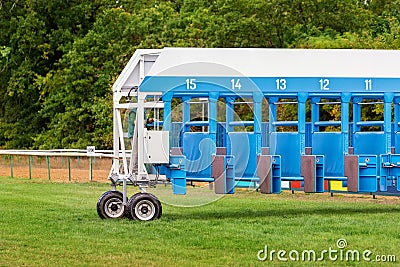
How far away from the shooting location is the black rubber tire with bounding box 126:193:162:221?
1708cm

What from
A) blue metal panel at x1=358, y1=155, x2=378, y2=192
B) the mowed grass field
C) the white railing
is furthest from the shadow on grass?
the white railing

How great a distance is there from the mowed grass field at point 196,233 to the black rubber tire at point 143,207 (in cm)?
18

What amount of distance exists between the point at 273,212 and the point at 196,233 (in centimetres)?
428

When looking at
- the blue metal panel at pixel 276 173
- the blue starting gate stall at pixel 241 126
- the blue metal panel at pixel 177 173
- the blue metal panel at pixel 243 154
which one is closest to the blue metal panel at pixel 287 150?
the blue starting gate stall at pixel 241 126

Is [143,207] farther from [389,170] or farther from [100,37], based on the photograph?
[100,37]

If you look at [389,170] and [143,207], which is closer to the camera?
[143,207]

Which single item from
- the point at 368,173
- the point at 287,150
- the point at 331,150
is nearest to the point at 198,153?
the point at 287,150

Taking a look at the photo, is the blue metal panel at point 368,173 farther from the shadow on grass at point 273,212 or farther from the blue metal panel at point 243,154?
the blue metal panel at point 243,154

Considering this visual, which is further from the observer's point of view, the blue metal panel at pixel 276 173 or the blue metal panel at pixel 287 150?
the blue metal panel at pixel 287 150

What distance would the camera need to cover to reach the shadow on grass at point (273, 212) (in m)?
18.5

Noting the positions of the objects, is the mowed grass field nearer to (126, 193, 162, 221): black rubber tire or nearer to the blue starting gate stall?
(126, 193, 162, 221): black rubber tire

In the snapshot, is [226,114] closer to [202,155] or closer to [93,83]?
[202,155]

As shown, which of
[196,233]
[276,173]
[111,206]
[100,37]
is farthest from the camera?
[100,37]

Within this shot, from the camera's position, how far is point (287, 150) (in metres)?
19.2
